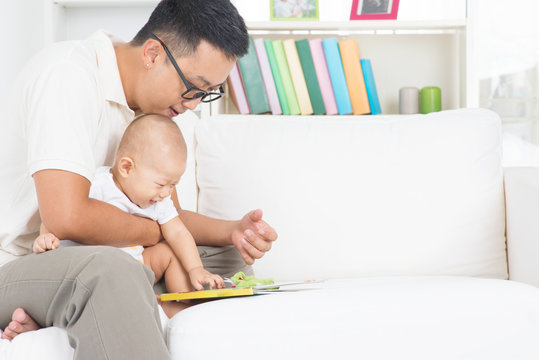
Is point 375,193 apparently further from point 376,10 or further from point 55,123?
point 376,10

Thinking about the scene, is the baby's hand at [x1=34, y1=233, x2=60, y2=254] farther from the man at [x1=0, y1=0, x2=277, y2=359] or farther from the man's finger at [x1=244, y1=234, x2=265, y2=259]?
the man's finger at [x1=244, y1=234, x2=265, y2=259]

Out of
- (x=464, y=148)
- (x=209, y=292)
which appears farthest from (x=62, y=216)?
(x=464, y=148)

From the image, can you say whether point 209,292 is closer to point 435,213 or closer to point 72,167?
point 72,167

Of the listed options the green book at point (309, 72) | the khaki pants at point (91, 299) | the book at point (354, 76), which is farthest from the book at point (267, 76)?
the khaki pants at point (91, 299)

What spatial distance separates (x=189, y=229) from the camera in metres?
1.54

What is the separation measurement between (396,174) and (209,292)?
69 cm

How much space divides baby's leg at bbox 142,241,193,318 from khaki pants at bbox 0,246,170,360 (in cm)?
33

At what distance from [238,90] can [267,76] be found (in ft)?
0.41

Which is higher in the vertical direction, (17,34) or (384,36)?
(17,34)

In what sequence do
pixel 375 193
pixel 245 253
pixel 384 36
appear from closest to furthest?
pixel 245 253 → pixel 375 193 → pixel 384 36

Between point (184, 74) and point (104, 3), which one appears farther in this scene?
point (104, 3)

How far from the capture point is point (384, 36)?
268 cm

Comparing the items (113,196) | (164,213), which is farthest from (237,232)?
(113,196)

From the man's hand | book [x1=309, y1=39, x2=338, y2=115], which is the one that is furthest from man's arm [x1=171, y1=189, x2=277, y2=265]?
book [x1=309, y1=39, x2=338, y2=115]
